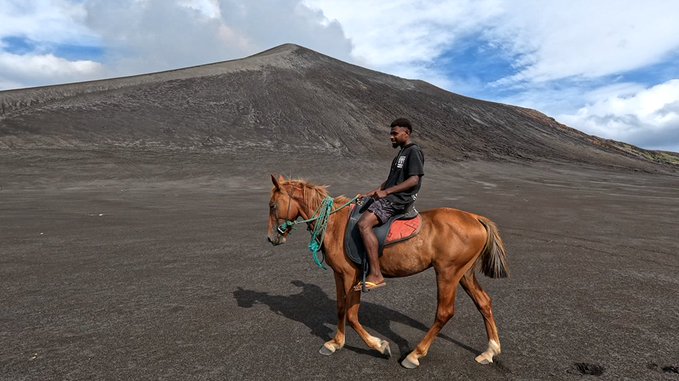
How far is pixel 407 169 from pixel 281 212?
187 centimetres

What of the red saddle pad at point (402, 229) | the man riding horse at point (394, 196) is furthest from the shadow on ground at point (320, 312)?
the red saddle pad at point (402, 229)

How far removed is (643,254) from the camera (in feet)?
35.8

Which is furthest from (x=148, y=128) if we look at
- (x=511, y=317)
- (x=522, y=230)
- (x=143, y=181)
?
(x=511, y=317)

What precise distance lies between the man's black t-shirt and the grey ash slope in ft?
113

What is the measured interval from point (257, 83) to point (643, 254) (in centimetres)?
5000

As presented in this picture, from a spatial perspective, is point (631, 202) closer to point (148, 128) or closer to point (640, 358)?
point (640, 358)

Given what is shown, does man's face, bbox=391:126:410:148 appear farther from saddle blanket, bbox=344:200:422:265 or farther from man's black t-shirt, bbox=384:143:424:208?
saddle blanket, bbox=344:200:422:265

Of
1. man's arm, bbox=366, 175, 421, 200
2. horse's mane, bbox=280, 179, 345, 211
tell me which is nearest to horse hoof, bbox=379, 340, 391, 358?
man's arm, bbox=366, 175, 421, 200

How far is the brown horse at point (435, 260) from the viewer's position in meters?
5.05

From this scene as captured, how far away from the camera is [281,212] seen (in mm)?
5633

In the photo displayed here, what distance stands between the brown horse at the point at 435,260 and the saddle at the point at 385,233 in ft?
0.30

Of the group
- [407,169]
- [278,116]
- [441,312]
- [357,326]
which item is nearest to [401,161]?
[407,169]

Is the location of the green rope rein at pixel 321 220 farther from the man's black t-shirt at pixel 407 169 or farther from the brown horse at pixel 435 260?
the man's black t-shirt at pixel 407 169

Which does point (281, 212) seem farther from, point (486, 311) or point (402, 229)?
point (486, 311)
